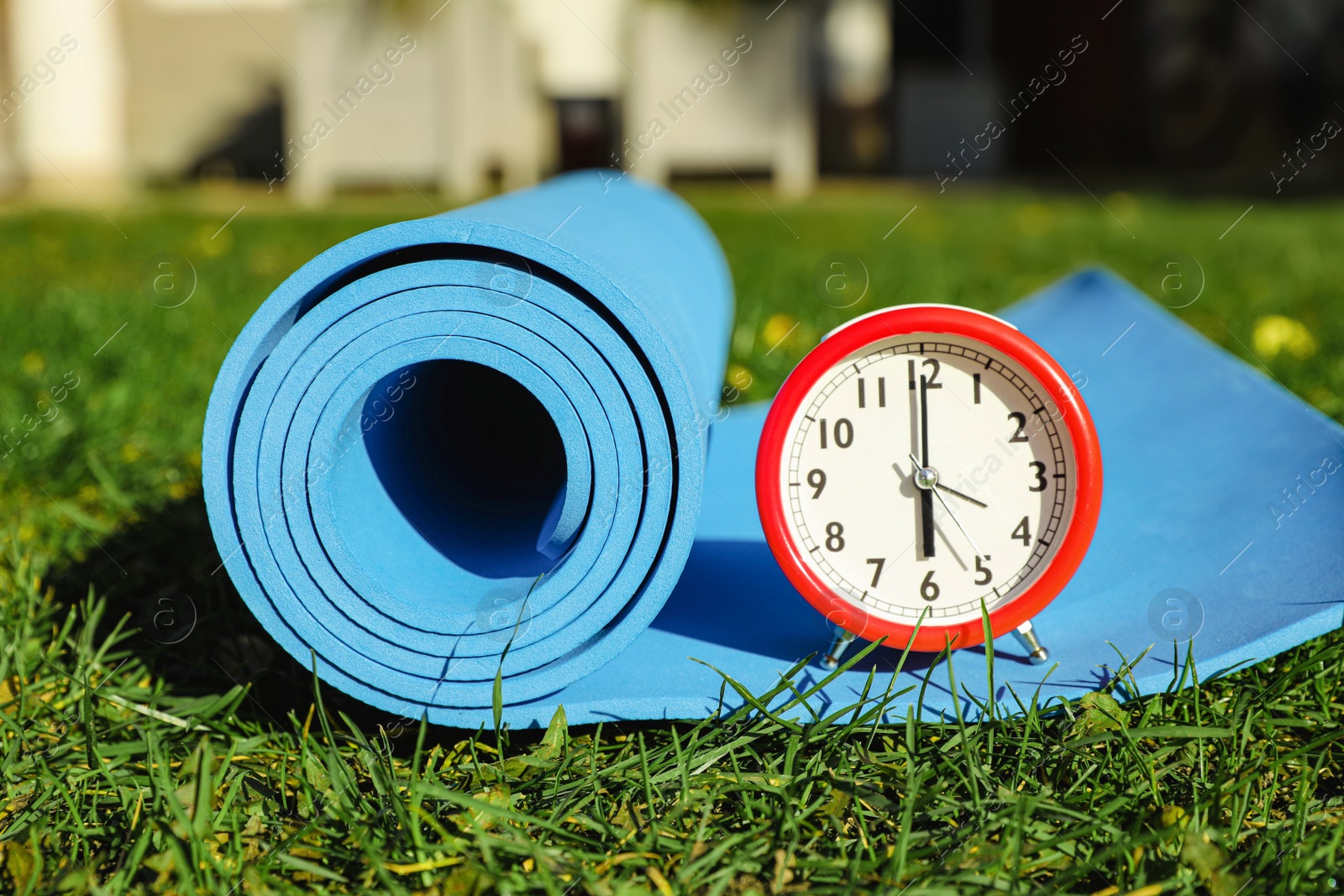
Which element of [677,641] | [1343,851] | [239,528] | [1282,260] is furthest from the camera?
[1282,260]

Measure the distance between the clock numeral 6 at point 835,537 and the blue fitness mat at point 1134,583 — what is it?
0.23 meters

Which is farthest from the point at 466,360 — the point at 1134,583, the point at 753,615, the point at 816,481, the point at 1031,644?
the point at 1134,583

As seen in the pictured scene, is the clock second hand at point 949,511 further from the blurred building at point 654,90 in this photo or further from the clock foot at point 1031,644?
the blurred building at point 654,90

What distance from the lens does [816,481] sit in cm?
197

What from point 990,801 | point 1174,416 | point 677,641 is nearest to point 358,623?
point 677,641

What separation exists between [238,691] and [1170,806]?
1.52 meters

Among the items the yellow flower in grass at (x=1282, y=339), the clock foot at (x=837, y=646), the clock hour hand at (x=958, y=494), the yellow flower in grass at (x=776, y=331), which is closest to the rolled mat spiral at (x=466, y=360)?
the clock foot at (x=837, y=646)

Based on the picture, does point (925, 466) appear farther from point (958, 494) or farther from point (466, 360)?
point (466, 360)

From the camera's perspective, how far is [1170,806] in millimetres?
1700

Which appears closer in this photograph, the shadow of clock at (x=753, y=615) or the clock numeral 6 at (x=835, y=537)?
the clock numeral 6 at (x=835, y=537)

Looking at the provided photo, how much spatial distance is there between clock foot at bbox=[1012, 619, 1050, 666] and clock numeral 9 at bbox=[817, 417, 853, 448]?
425 millimetres

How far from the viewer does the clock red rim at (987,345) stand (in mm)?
1886

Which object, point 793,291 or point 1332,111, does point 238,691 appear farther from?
point 1332,111

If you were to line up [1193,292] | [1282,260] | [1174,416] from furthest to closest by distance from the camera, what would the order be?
[1282,260] → [1193,292] → [1174,416]
